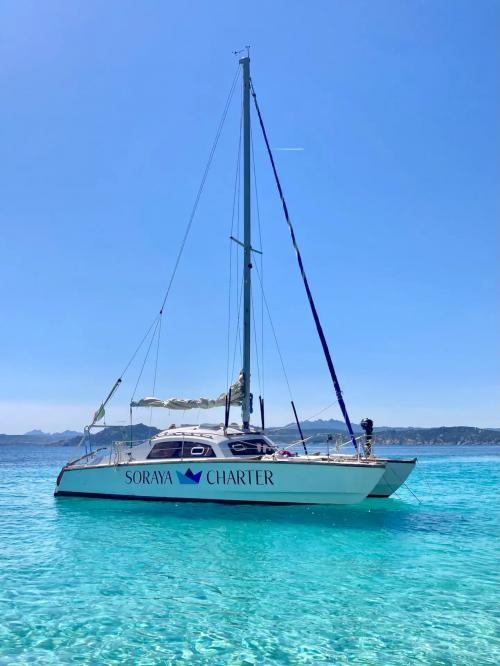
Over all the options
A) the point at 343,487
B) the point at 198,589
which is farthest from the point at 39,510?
the point at 198,589

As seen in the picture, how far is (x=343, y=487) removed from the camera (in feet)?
50.1

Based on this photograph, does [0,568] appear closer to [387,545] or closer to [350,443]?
[387,545]

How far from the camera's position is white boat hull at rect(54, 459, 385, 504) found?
50.0ft

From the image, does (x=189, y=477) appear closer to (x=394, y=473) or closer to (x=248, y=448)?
(x=248, y=448)

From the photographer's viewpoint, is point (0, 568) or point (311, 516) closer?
point (0, 568)

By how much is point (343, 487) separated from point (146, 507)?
6.72 meters

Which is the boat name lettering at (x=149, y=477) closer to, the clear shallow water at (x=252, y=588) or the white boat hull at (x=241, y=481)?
the white boat hull at (x=241, y=481)

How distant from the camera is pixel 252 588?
8.73 m

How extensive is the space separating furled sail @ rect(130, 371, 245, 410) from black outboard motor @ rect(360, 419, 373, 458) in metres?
4.45

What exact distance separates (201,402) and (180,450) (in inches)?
105

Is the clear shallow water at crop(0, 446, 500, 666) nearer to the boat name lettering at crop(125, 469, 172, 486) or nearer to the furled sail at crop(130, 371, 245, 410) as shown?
the boat name lettering at crop(125, 469, 172, 486)

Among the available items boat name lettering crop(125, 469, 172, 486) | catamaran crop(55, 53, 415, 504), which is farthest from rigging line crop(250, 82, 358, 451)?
boat name lettering crop(125, 469, 172, 486)

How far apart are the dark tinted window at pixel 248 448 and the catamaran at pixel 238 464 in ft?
0.11

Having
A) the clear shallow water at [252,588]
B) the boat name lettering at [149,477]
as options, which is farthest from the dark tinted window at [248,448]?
the boat name lettering at [149,477]
